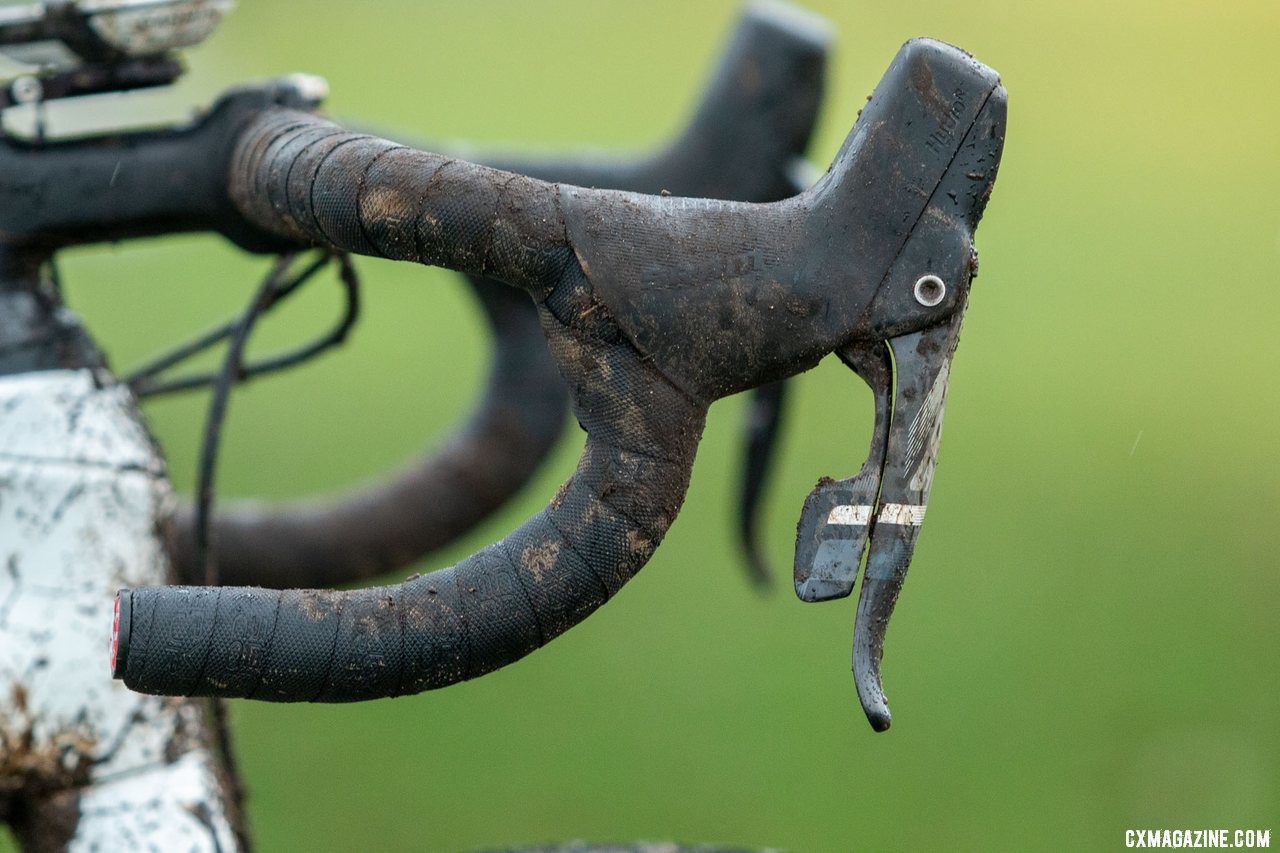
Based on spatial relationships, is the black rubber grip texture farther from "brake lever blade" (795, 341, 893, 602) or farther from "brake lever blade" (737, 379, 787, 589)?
"brake lever blade" (737, 379, 787, 589)

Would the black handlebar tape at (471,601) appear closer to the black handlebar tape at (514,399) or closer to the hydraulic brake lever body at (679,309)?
the hydraulic brake lever body at (679,309)

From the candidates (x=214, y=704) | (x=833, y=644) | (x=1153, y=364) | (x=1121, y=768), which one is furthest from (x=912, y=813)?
(x=1153, y=364)

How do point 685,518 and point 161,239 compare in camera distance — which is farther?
point 685,518

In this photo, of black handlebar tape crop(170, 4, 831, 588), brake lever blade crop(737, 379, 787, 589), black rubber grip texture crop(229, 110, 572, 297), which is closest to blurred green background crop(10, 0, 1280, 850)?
black handlebar tape crop(170, 4, 831, 588)

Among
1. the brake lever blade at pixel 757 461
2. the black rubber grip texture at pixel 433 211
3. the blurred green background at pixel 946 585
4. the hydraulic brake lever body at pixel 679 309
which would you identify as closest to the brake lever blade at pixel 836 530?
the hydraulic brake lever body at pixel 679 309

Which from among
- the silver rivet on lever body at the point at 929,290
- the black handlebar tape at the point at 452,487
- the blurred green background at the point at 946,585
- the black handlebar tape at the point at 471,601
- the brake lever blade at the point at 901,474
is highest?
the silver rivet on lever body at the point at 929,290

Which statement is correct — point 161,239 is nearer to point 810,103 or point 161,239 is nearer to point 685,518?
point 810,103

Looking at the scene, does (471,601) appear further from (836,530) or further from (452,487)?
Result: (452,487)

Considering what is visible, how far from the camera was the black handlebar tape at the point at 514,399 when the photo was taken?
6.20 feet

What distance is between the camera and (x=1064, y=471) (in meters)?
3.90

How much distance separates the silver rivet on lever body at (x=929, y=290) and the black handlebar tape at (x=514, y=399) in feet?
3.26

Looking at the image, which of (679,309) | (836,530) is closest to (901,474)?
(836,530)

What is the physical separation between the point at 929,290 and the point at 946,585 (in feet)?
8.40

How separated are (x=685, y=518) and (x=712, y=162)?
6.18 ft
